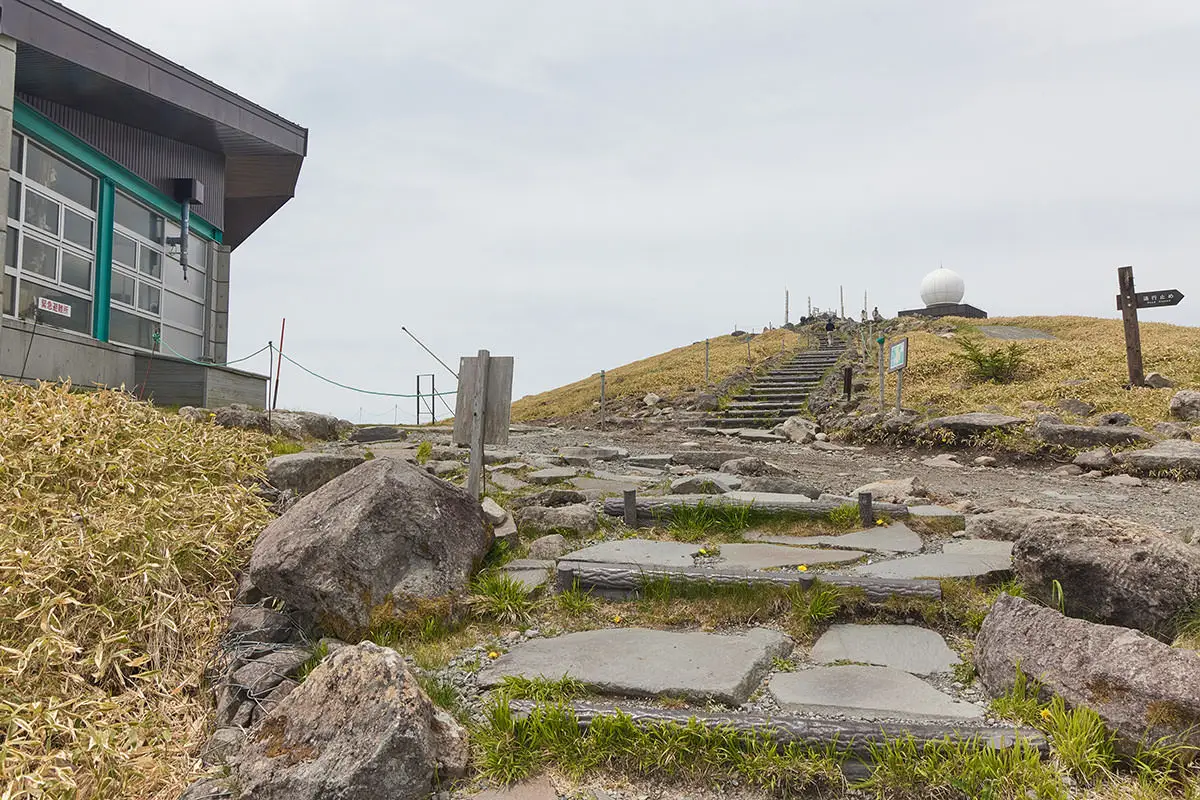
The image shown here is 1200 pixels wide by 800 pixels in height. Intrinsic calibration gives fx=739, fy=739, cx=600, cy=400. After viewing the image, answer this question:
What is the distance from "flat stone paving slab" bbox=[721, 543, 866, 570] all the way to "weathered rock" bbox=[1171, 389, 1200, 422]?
36.8ft

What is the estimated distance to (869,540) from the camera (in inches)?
219

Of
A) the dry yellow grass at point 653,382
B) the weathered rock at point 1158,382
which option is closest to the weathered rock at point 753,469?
the weathered rock at point 1158,382

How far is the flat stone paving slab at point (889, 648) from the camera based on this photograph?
3.79 m

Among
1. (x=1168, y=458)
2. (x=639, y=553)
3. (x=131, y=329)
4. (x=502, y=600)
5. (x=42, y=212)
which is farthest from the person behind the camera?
(x=131, y=329)

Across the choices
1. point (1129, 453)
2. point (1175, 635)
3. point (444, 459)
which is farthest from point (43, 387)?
point (1129, 453)

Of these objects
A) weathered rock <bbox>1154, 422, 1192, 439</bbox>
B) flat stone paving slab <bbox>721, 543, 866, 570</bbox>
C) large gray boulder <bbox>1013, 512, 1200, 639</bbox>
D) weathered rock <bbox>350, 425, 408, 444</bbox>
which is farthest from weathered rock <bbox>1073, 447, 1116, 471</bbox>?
weathered rock <bbox>350, 425, 408, 444</bbox>

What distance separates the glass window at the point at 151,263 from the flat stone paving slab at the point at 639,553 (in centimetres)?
1314

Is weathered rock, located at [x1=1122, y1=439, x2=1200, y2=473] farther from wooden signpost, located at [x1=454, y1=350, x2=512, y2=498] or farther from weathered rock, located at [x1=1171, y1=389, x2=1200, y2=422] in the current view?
wooden signpost, located at [x1=454, y1=350, x2=512, y2=498]

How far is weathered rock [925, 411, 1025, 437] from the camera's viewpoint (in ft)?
41.0

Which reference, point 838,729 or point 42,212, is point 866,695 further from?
point 42,212

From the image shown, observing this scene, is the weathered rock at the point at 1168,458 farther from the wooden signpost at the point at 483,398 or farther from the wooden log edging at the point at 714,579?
the wooden signpost at the point at 483,398

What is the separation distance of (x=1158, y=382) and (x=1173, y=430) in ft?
13.3

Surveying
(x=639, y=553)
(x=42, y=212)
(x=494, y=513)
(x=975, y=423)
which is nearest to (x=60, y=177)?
(x=42, y=212)

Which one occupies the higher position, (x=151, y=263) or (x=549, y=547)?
(x=151, y=263)
